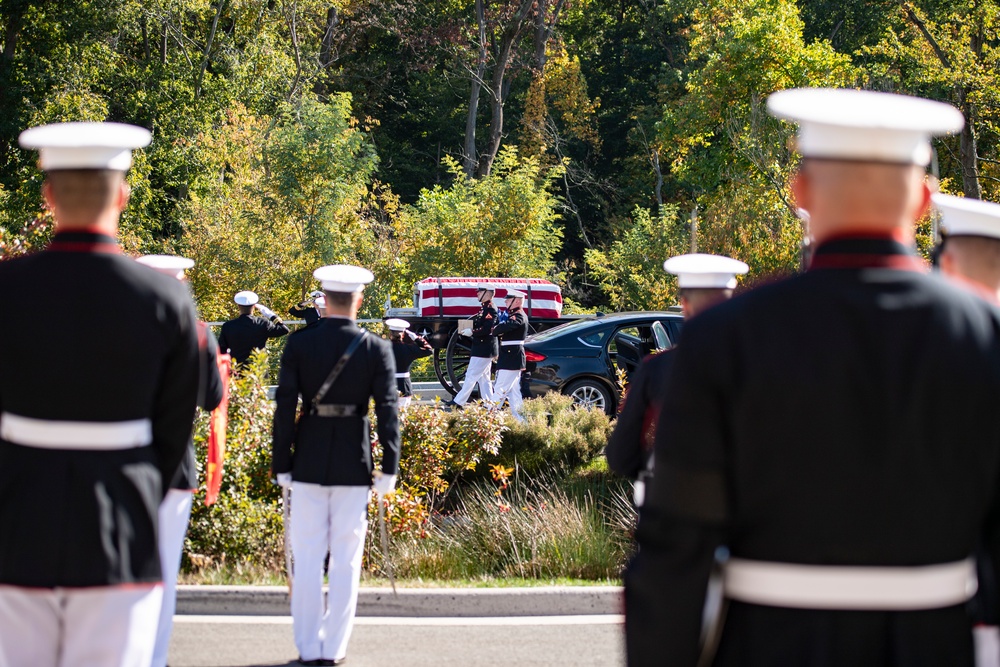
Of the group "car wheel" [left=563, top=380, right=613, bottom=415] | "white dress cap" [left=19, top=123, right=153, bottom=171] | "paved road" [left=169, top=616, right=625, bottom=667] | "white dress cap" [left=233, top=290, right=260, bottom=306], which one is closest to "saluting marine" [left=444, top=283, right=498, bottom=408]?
"car wheel" [left=563, top=380, right=613, bottom=415]

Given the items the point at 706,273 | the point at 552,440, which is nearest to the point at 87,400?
the point at 706,273

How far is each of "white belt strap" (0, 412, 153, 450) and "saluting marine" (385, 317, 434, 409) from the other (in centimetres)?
1104

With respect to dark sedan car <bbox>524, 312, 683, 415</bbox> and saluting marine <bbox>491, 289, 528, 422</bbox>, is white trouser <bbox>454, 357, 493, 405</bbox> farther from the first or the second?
dark sedan car <bbox>524, 312, 683, 415</bbox>

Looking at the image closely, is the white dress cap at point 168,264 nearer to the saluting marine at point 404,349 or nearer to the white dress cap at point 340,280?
the white dress cap at point 340,280

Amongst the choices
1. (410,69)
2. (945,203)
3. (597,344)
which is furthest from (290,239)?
(945,203)

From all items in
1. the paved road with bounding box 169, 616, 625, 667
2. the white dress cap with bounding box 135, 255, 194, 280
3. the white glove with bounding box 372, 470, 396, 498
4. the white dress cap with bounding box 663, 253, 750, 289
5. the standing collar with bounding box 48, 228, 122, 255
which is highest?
the standing collar with bounding box 48, 228, 122, 255

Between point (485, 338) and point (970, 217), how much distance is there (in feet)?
41.8

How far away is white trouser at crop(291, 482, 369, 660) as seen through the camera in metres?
6.07

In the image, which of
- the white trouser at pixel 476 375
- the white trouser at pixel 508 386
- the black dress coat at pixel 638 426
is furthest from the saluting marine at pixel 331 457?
the white trouser at pixel 476 375

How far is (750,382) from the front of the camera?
2.32 metres

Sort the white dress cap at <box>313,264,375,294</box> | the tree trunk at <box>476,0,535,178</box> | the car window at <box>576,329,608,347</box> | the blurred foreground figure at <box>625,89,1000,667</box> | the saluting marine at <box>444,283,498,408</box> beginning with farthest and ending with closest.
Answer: the tree trunk at <box>476,0,535,178</box> → the saluting marine at <box>444,283,498,408</box> → the car window at <box>576,329,608,347</box> → the white dress cap at <box>313,264,375,294</box> → the blurred foreground figure at <box>625,89,1000,667</box>

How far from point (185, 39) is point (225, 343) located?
23512 mm

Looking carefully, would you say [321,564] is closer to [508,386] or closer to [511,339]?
[508,386]

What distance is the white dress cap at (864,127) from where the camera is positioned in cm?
236
